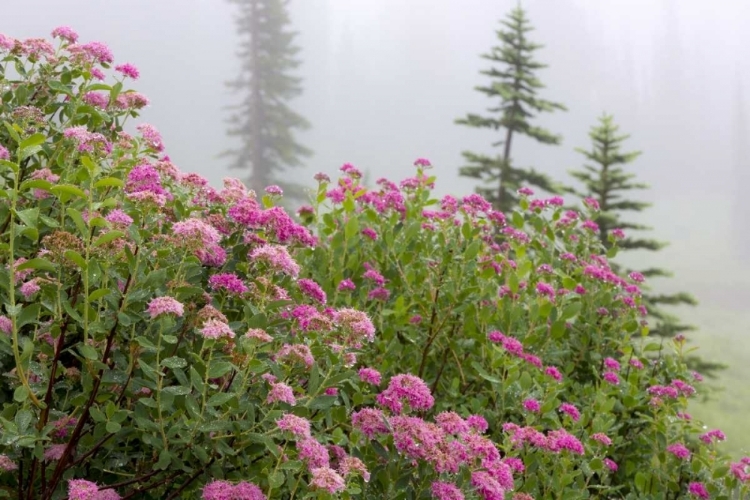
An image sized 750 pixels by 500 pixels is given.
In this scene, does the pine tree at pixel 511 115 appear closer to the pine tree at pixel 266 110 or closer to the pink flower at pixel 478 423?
the pink flower at pixel 478 423

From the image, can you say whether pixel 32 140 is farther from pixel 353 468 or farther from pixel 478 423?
pixel 478 423

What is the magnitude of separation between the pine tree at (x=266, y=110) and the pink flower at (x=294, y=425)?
29002 mm

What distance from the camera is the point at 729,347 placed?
56.2 metres

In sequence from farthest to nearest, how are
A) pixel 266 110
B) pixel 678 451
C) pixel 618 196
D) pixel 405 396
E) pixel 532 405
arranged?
pixel 266 110 → pixel 618 196 → pixel 678 451 → pixel 532 405 → pixel 405 396

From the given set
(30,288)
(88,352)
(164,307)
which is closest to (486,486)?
(164,307)

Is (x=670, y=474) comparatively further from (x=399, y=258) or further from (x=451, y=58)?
(x=451, y=58)

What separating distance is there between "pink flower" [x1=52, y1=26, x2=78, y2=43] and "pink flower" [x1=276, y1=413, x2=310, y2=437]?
Answer: 6.18 ft

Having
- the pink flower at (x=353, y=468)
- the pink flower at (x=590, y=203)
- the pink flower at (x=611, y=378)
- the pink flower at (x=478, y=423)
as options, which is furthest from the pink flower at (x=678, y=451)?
the pink flower at (x=353, y=468)

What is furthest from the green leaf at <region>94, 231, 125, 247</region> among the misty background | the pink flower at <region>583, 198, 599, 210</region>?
the misty background

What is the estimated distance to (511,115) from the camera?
14.8 metres

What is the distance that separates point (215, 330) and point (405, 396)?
23.2 inches

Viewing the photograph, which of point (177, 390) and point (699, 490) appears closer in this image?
point (177, 390)

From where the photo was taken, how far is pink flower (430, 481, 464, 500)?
173 cm

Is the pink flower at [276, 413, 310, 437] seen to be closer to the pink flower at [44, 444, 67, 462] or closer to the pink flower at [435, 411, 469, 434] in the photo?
the pink flower at [435, 411, 469, 434]
